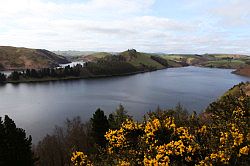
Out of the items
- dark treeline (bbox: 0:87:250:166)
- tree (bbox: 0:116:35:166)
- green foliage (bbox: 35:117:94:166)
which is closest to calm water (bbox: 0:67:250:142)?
dark treeline (bbox: 0:87:250:166)

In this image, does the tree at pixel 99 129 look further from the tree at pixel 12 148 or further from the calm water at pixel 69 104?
the calm water at pixel 69 104

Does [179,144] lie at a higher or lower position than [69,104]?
higher

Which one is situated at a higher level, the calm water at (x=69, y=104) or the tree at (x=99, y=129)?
the tree at (x=99, y=129)

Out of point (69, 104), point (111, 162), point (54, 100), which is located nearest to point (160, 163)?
point (111, 162)

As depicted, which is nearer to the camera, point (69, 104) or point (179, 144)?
point (179, 144)

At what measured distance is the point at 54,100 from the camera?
165m

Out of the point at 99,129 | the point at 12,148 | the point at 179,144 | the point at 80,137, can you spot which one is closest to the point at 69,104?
the point at 80,137

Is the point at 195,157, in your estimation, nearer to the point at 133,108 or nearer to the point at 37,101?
the point at 133,108

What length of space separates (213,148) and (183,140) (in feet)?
6.19

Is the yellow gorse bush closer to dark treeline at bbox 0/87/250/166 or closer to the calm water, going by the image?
dark treeline at bbox 0/87/250/166

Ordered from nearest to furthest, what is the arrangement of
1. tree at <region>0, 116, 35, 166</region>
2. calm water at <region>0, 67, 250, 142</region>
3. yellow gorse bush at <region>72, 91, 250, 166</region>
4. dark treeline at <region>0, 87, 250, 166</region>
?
yellow gorse bush at <region>72, 91, 250, 166</region>
dark treeline at <region>0, 87, 250, 166</region>
tree at <region>0, 116, 35, 166</region>
calm water at <region>0, 67, 250, 142</region>

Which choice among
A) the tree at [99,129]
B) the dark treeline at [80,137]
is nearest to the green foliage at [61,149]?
the dark treeline at [80,137]

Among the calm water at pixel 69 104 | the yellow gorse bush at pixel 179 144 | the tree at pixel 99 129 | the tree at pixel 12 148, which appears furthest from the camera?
the calm water at pixel 69 104

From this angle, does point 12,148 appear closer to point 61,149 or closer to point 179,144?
point 61,149
